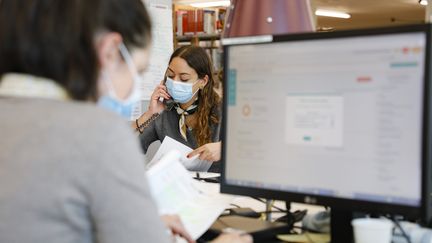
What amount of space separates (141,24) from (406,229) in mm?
642

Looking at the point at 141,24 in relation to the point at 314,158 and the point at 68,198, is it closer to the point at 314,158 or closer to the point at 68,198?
the point at 68,198

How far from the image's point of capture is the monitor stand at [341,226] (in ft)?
3.29

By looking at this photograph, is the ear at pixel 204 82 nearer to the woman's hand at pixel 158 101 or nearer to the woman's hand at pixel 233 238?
the woman's hand at pixel 158 101

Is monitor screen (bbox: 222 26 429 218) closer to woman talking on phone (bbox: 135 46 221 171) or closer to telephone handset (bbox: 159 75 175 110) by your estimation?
woman talking on phone (bbox: 135 46 221 171)

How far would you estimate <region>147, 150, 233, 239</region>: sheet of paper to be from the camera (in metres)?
1.10

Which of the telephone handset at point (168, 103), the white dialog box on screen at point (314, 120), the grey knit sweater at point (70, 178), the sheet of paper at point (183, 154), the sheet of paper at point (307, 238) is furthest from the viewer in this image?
the telephone handset at point (168, 103)

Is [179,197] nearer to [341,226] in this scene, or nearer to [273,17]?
[341,226]

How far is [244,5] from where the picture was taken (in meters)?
1.41

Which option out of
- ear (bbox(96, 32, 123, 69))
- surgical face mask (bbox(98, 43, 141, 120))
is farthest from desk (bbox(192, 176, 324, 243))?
ear (bbox(96, 32, 123, 69))

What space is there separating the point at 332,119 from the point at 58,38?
501 millimetres

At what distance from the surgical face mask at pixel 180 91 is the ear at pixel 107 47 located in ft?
5.07

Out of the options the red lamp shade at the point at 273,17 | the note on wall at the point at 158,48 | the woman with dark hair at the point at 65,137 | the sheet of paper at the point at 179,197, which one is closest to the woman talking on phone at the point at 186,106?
the note on wall at the point at 158,48

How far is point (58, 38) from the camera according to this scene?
710 millimetres

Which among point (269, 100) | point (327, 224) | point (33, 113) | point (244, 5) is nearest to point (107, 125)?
point (33, 113)
